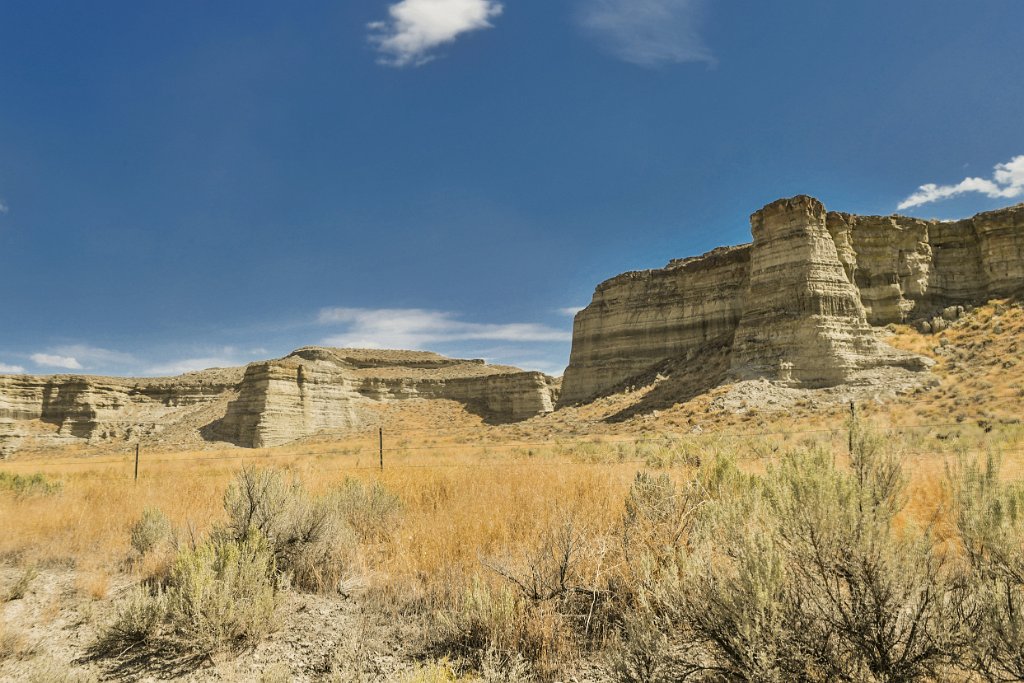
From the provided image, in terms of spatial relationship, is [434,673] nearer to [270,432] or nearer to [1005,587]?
[1005,587]

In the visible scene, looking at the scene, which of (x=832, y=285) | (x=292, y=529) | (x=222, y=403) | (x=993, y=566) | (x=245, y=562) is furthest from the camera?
(x=222, y=403)

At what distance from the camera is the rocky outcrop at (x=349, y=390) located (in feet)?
129

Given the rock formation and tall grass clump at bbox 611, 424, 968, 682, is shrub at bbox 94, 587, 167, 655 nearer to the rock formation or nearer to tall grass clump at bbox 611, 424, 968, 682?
tall grass clump at bbox 611, 424, 968, 682

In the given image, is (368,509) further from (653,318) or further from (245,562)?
(653,318)

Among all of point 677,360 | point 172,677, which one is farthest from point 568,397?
point 172,677

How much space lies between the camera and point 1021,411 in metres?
19.7

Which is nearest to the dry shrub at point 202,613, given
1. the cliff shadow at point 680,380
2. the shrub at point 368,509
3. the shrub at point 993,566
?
the shrub at point 368,509

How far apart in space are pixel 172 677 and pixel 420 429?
4832 cm

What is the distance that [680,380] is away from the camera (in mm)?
35188

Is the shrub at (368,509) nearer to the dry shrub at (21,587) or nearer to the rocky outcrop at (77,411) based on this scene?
the dry shrub at (21,587)

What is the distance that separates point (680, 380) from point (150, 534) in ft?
108

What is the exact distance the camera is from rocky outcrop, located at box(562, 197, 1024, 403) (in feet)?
91.5

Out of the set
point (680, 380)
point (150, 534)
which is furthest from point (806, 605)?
point (680, 380)

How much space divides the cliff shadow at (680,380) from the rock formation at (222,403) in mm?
17736
